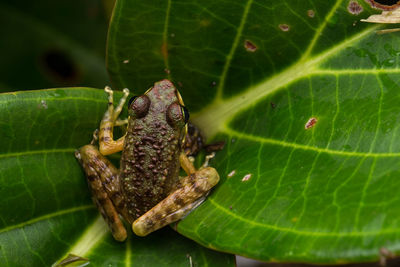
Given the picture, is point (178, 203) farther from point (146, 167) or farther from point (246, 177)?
point (246, 177)

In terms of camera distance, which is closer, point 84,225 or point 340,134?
point 340,134

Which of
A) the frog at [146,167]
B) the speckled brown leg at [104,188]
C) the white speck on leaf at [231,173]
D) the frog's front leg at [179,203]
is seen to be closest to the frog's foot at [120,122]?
the frog at [146,167]

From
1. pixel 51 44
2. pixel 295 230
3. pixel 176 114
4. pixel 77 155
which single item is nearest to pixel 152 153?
pixel 176 114

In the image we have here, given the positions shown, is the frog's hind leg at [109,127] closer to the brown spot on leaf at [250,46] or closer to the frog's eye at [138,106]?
the frog's eye at [138,106]

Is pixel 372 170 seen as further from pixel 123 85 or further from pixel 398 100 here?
pixel 123 85

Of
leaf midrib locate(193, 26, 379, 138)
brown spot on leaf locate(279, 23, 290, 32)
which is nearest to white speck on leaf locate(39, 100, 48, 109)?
leaf midrib locate(193, 26, 379, 138)

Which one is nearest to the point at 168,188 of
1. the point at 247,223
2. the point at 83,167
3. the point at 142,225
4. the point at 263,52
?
the point at 142,225

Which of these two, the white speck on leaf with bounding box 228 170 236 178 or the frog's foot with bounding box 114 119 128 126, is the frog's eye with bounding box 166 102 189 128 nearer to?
the frog's foot with bounding box 114 119 128 126
